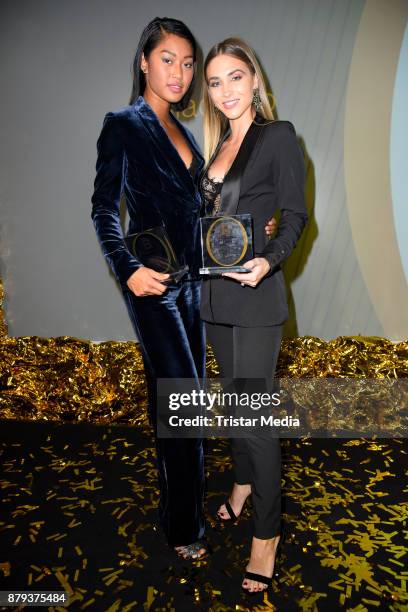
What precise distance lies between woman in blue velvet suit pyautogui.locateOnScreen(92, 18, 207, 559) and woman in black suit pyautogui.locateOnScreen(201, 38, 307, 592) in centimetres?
12

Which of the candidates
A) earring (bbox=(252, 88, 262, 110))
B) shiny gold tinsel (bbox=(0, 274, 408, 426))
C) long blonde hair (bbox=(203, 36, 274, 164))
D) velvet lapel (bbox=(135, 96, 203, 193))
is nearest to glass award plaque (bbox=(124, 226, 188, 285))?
velvet lapel (bbox=(135, 96, 203, 193))

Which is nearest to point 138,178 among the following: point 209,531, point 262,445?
point 262,445

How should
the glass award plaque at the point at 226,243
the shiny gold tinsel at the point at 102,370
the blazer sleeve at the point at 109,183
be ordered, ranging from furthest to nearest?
the shiny gold tinsel at the point at 102,370, the blazer sleeve at the point at 109,183, the glass award plaque at the point at 226,243

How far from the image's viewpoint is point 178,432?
163 centimetres

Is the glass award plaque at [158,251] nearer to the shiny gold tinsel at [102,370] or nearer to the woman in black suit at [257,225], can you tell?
the woman in black suit at [257,225]

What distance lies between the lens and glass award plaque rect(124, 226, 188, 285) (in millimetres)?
1514

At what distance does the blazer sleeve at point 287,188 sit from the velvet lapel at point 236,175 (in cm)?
6

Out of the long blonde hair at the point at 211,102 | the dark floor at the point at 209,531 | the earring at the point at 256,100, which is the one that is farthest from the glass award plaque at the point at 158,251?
the dark floor at the point at 209,531

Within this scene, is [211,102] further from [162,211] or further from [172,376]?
[172,376]

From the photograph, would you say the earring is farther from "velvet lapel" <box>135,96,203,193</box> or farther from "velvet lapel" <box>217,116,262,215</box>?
"velvet lapel" <box>135,96,203,193</box>

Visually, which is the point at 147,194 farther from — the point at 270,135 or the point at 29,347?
the point at 29,347

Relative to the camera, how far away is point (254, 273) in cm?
139

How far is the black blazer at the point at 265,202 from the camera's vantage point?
146 centimetres

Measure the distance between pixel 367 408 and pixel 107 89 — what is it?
2298 mm
